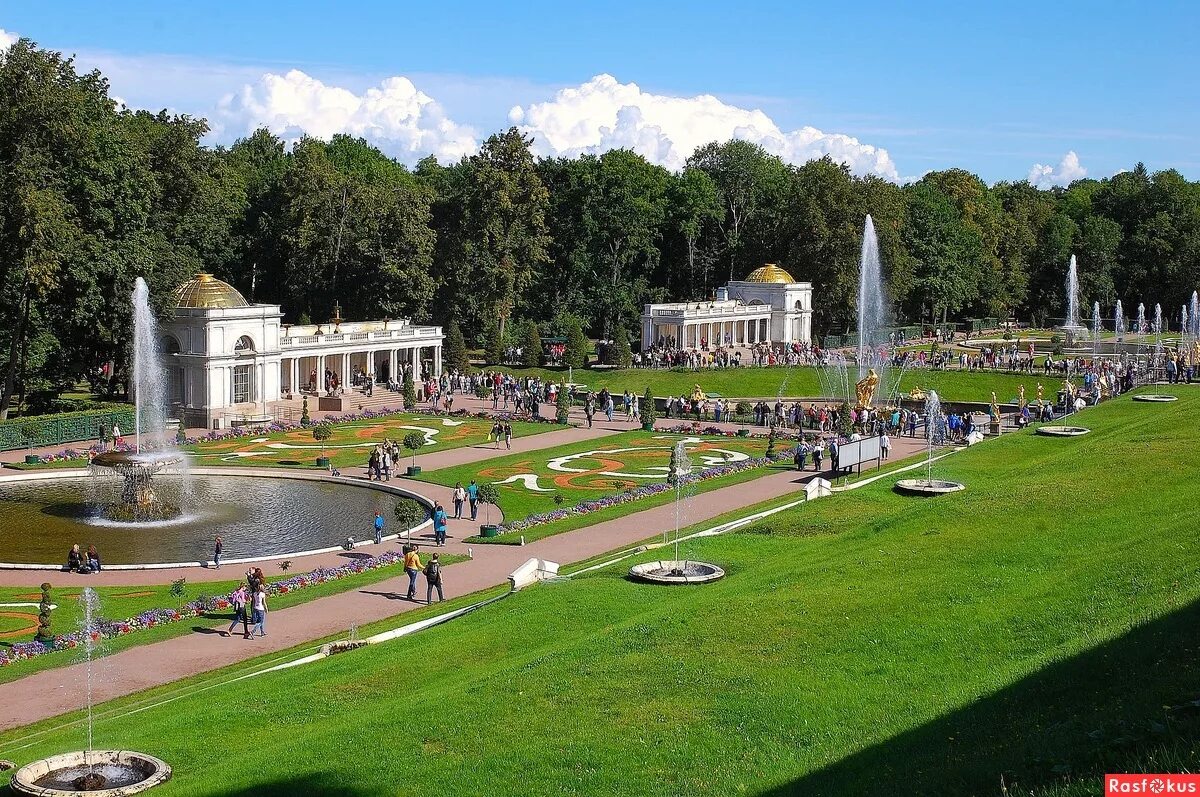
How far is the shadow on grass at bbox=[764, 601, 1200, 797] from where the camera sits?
13.1 m

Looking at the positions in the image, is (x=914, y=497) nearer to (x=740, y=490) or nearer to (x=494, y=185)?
(x=740, y=490)

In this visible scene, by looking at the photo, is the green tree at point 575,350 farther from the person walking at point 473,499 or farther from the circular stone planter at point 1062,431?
the person walking at point 473,499

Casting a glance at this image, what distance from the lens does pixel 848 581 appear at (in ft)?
83.5

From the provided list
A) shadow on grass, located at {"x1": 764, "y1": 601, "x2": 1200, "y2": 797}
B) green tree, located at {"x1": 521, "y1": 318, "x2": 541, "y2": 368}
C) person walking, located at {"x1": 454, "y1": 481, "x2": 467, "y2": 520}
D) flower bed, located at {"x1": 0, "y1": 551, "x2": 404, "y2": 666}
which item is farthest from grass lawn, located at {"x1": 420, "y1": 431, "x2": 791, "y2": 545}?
green tree, located at {"x1": 521, "y1": 318, "x2": 541, "y2": 368}

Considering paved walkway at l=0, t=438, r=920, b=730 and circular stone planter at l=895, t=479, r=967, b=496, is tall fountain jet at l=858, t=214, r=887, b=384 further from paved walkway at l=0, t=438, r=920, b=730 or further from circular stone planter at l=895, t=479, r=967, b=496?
paved walkway at l=0, t=438, r=920, b=730

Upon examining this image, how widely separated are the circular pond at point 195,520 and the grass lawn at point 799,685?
1436cm

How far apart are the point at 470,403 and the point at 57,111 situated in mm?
28243

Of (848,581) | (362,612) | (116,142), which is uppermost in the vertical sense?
(116,142)

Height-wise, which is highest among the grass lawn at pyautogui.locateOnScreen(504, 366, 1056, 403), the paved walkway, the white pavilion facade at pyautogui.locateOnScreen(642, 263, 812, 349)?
the white pavilion facade at pyautogui.locateOnScreen(642, 263, 812, 349)

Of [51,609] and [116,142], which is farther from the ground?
[116,142]

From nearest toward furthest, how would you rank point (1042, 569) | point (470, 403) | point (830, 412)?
point (1042, 569)
point (830, 412)
point (470, 403)

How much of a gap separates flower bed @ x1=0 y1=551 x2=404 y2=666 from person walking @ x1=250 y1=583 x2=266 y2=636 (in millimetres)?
2490

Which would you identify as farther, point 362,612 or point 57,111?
point 57,111

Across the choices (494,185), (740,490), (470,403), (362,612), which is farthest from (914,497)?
(494,185)
